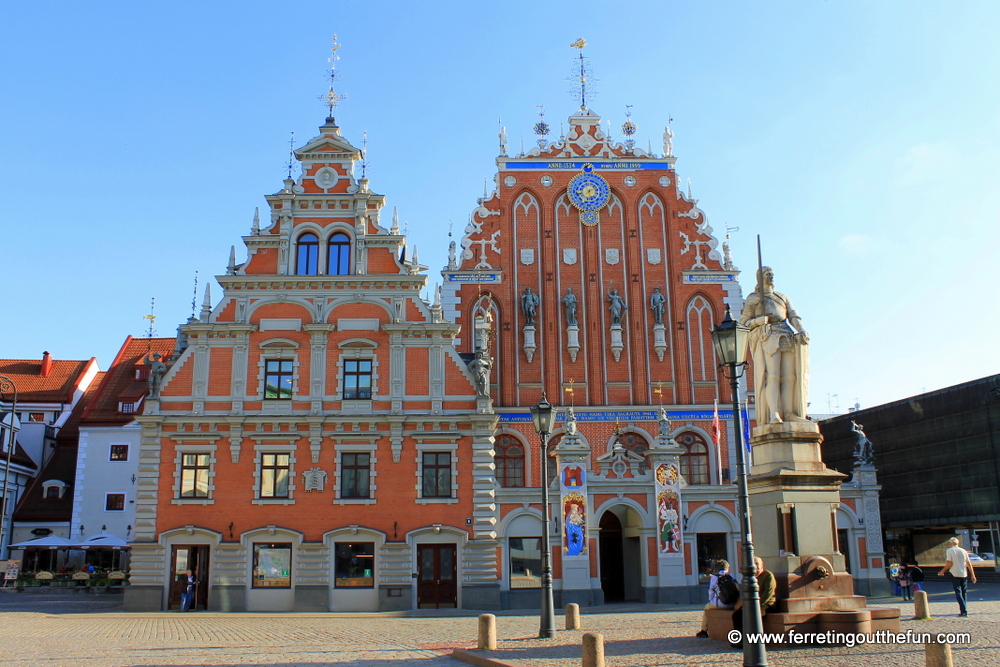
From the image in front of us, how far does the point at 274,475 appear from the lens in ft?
97.8

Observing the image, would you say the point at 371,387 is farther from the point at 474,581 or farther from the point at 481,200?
the point at 481,200

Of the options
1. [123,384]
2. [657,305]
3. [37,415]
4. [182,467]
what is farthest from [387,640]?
[37,415]

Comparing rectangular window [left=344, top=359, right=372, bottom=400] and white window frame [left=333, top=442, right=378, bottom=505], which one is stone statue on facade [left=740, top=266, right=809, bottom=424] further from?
rectangular window [left=344, top=359, right=372, bottom=400]

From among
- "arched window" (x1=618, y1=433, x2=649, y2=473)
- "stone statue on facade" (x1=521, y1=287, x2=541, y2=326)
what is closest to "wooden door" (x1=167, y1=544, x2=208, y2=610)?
"stone statue on facade" (x1=521, y1=287, x2=541, y2=326)

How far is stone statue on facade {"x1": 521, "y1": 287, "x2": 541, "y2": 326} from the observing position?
121 ft

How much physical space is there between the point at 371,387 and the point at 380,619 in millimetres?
8147

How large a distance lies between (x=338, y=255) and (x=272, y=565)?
10959 mm

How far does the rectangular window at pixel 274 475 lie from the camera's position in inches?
1169

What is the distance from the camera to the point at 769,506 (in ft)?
48.4

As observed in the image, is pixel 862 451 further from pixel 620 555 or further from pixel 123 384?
pixel 123 384

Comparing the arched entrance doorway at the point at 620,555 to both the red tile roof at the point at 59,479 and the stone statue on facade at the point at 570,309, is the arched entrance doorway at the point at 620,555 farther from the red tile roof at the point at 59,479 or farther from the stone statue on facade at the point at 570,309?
the red tile roof at the point at 59,479

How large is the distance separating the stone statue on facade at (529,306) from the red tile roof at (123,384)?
22.1 m

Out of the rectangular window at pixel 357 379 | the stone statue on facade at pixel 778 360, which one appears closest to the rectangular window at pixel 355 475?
the rectangular window at pixel 357 379

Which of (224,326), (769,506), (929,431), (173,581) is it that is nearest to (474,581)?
(173,581)
